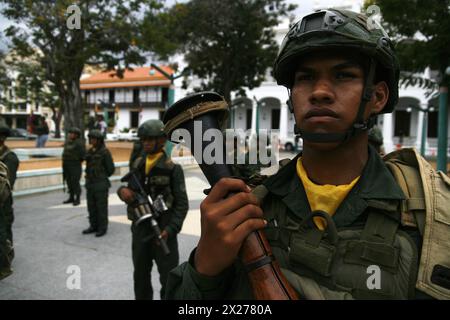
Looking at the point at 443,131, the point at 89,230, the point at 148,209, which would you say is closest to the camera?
the point at 148,209

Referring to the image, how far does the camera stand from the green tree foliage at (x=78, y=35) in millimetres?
12500

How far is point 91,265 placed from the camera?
445cm

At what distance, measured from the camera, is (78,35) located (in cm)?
1333

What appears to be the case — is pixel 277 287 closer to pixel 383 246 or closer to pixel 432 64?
pixel 383 246

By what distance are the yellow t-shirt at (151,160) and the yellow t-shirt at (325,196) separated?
2.66 m

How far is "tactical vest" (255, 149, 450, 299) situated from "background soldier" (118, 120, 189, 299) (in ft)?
7.69

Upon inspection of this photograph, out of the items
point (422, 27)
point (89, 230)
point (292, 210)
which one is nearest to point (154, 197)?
point (292, 210)

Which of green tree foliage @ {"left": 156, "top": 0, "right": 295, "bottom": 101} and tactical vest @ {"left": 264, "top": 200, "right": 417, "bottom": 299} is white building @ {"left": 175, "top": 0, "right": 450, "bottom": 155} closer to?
green tree foliage @ {"left": 156, "top": 0, "right": 295, "bottom": 101}

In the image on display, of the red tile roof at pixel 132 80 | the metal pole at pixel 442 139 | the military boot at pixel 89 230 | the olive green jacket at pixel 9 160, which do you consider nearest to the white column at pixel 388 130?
the metal pole at pixel 442 139

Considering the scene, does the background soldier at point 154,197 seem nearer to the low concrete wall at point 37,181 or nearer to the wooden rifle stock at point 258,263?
the wooden rifle stock at point 258,263

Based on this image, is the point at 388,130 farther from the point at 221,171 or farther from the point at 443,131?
the point at 221,171

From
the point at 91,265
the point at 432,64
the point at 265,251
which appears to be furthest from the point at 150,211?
A: the point at 432,64

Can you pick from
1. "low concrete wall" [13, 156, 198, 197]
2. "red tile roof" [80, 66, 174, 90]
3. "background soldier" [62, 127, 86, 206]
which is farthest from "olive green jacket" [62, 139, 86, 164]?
"red tile roof" [80, 66, 174, 90]

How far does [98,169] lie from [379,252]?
5.76m
